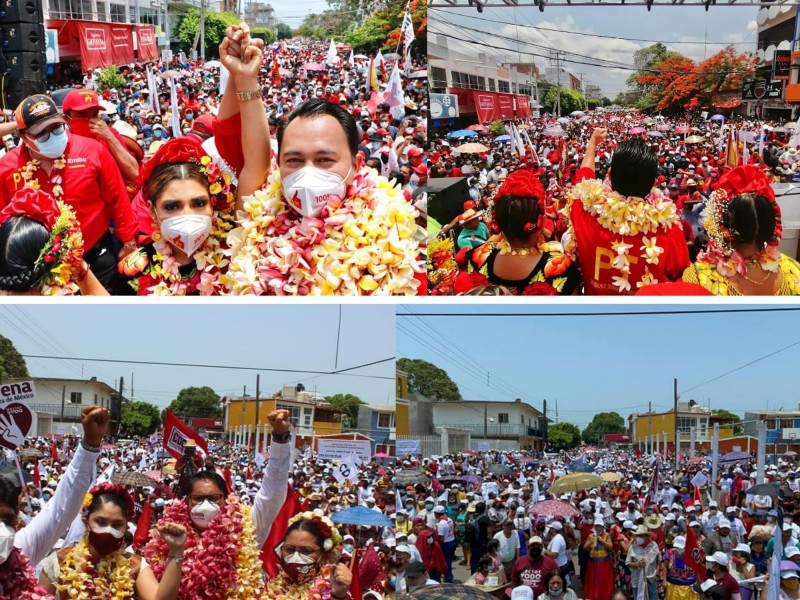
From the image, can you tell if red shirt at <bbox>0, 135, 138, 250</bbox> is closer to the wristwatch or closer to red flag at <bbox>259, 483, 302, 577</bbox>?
the wristwatch

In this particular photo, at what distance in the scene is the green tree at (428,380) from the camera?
3527 millimetres

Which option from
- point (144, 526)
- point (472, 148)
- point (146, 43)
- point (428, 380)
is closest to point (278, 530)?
point (144, 526)

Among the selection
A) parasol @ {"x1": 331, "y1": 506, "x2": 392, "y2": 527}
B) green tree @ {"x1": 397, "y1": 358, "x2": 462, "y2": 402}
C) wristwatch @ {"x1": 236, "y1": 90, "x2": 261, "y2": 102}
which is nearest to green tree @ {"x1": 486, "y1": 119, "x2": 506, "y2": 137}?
green tree @ {"x1": 397, "y1": 358, "x2": 462, "y2": 402}

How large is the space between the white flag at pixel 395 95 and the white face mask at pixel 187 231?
112cm

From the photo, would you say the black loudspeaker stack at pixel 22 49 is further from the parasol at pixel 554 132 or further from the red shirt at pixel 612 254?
the red shirt at pixel 612 254

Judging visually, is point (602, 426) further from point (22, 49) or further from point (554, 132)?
point (22, 49)

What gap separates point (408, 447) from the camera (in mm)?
3490

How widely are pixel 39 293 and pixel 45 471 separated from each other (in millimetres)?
600

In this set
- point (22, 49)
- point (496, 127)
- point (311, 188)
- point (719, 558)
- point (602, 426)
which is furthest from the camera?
point (22, 49)

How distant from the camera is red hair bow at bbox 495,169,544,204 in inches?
137

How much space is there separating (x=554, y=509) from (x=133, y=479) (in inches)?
63.3

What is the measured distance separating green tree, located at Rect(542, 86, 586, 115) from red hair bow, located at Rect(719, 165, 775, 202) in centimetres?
70

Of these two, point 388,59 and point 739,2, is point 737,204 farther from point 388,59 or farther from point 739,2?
point 388,59

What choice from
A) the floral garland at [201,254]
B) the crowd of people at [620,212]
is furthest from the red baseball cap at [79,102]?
the crowd of people at [620,212]
